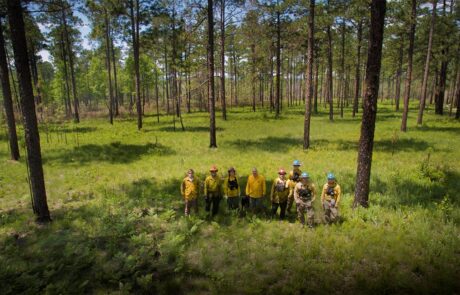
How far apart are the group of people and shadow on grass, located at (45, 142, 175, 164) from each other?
7.46 metres

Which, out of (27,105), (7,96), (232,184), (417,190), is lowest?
(417,190)

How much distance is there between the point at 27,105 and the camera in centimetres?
802

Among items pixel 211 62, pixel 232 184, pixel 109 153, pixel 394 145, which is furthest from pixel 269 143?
pixel 109 153

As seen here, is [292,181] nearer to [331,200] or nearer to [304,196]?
[304,196]

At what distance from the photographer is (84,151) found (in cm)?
1602

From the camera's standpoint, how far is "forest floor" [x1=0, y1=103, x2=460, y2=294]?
5379 millimetres

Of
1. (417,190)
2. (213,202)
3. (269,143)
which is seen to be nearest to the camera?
(213,202)

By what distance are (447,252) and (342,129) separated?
17646mm

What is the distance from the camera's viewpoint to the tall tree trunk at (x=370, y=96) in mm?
7062

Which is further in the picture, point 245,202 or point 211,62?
point 211,62

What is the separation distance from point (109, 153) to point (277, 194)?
11.4m

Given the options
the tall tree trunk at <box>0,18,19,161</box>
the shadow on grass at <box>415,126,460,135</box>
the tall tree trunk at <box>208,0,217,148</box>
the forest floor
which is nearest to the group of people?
the forest floor

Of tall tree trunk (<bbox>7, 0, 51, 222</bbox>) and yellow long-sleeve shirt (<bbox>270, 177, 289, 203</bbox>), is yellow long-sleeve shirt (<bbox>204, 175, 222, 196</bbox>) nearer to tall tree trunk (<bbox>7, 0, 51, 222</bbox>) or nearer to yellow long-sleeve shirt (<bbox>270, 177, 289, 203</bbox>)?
yellow long-sleeve shirt (<bbox>270, 177, 289, 203</bbox>)

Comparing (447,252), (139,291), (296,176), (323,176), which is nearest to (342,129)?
(323,176)
